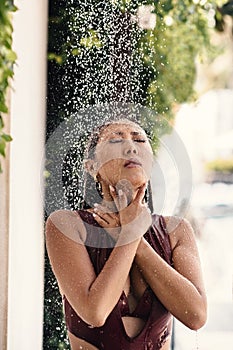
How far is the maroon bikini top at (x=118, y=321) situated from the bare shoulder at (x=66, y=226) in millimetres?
16

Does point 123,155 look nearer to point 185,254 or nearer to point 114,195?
point 114,195

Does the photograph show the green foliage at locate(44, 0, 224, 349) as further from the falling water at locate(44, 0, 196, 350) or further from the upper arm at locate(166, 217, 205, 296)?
the upper arm at locate(166, 217, 205, 296)

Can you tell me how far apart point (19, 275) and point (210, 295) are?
121cm

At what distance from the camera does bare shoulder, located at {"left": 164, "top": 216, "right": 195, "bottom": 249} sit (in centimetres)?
176

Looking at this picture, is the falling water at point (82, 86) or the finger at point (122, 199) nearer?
the finger at point (122, 199)

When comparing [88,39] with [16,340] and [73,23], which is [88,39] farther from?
[16,340]

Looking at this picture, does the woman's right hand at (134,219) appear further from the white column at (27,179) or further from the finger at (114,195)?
the white column at (27,179)

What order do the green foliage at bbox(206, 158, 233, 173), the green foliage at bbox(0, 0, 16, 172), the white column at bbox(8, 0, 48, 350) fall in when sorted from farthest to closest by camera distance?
the green foliage at bbox(206, 158, 233, 173) < the white column at bbox(8, 0, 48, 350) < the green foliage at bbox(0, 0, 16, 172)

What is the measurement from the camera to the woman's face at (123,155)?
1705mm

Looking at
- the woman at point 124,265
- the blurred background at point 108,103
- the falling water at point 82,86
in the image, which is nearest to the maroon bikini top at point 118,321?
the woman at point 124,265

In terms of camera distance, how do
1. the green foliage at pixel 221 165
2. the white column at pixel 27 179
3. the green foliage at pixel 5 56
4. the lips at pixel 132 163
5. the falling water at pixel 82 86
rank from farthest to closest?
the green foliage at pixel 221 165, the falling water at pixel 82 86, the white column at pixel 27 179, the lips at pixel 132 163, the green foliage at pixel 5 56

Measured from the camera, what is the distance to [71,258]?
5.50 ft

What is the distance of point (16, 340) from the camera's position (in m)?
2.08

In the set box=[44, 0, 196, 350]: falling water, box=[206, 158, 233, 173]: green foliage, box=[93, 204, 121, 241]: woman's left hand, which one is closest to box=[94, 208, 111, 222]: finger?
box=[93, 204, 121, 241]: woman's left hand
